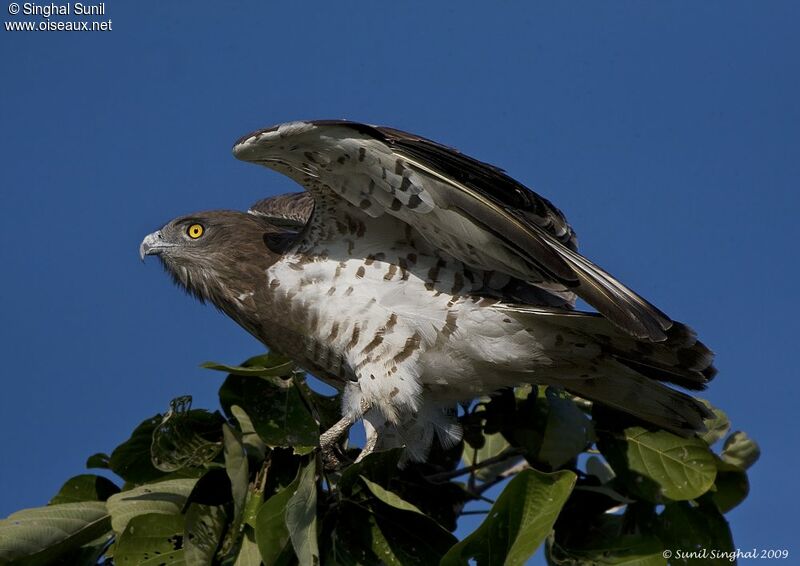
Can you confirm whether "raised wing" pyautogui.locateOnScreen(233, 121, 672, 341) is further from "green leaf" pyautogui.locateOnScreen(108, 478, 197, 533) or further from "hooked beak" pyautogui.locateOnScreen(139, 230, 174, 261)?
"green leaf" pyautogui.locateOnScreen(108, 478, 197, 533)

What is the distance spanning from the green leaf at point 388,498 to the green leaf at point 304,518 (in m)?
0.24

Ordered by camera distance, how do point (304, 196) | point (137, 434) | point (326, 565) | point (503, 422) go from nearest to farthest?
point (326, 565)
point (137, 434)
point (503, 422)
point (304, 196)

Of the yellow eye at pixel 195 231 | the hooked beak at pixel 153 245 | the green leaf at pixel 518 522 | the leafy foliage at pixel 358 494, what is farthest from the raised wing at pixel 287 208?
the green leaf at pixel 518 522

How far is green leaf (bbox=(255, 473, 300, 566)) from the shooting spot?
4.03m

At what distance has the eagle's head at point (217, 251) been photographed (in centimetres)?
565

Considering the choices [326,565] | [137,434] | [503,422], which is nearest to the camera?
[326,565]

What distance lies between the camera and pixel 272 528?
405cm

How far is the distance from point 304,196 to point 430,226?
197 centimetres

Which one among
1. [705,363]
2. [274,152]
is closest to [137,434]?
[274,152]

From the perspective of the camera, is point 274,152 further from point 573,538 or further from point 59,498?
point 573,538

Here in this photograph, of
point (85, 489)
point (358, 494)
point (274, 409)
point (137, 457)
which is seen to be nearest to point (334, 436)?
point (274, 409)

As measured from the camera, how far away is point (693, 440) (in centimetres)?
499

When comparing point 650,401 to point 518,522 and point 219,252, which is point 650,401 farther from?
point 219,252

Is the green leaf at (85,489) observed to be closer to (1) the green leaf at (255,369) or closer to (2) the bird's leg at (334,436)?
(1) the green leaf at (255,369)
